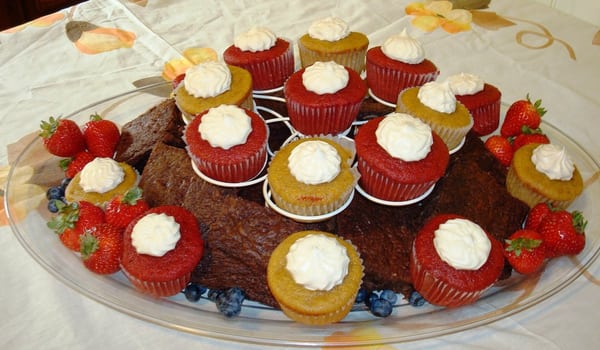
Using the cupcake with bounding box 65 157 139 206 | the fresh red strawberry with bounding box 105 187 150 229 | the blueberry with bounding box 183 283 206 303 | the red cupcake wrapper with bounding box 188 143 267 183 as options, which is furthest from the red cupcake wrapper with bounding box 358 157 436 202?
the cupcake with bounding box 65 157 139 206

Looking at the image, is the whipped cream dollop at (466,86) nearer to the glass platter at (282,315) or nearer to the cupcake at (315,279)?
the glass platter at (282,315)

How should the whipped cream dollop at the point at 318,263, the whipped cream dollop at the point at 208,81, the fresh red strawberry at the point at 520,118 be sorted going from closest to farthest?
the whipped cream dollop at the point at 318,263 < the whipped cream dollop at the point at 208,81 < the fresh red strawberry at the point at 520,118

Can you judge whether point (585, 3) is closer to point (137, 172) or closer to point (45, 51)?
point (137, 172)

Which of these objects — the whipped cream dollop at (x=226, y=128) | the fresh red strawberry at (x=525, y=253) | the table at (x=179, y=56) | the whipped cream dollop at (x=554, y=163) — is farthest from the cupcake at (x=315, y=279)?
the whipped cream dollop at (x=554, y=163)

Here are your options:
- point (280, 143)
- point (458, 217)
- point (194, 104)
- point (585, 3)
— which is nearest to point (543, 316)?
point (458, 217)

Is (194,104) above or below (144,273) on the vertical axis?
above

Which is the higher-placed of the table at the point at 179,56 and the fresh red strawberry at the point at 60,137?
the fresh red strawberry at the point at 60,137
